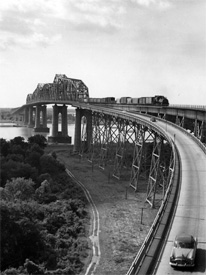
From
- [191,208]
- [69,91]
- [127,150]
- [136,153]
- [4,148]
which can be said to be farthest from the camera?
[69,91]

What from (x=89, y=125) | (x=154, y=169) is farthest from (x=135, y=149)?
(x=89, y=125)

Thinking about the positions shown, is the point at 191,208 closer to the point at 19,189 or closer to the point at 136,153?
the point at 19,189

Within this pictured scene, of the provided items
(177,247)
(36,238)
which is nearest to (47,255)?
(36,238)

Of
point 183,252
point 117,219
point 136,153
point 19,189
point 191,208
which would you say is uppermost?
point 136,153

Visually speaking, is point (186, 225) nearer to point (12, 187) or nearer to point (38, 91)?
point (12, 187)

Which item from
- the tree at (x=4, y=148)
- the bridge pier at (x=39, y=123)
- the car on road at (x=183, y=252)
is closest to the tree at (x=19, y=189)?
the car on road at (x=183, y=252)
